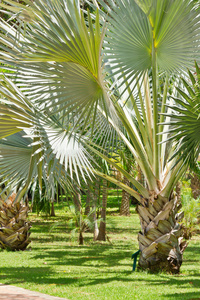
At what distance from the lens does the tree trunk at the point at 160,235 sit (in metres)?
7.74

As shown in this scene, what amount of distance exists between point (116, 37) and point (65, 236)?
39.0ft

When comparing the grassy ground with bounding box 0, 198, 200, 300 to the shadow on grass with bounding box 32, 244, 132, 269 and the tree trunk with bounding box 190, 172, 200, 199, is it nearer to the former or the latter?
the shadow on grass with bounding box 32, 244, 132, 269

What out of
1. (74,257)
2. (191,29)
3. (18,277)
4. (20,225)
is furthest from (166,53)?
(20,225)

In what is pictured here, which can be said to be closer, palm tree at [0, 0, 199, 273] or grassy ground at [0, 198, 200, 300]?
palm tree at [0, 0, 199, 273]

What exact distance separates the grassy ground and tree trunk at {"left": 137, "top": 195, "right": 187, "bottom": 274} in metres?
0.26

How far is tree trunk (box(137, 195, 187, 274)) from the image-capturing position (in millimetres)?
7742

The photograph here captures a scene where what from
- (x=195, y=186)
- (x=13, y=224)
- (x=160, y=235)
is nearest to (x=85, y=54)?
(x=160, y=235)

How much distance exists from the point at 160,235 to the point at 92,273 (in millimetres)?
1793

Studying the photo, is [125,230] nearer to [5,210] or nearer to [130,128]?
[5,210]

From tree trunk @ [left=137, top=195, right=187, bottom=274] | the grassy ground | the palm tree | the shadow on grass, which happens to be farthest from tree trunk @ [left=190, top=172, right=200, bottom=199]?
the palm tree

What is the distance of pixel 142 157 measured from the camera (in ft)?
25.6

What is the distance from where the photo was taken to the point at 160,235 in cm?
774

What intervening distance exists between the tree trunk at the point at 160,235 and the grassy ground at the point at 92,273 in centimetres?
26

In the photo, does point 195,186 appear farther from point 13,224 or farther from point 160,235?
point 160,235
